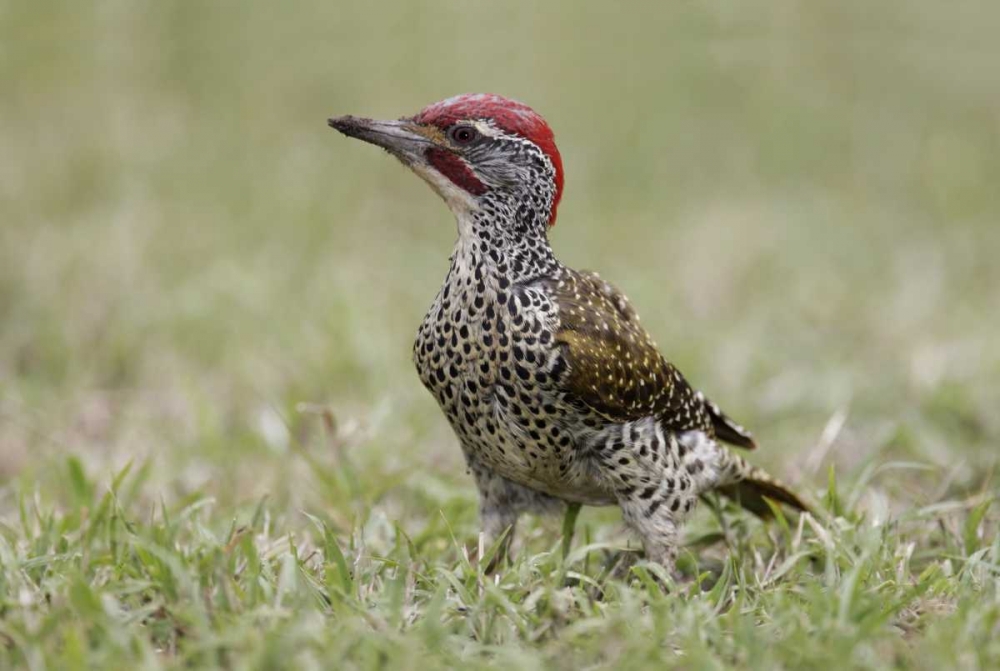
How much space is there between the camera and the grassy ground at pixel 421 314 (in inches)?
132

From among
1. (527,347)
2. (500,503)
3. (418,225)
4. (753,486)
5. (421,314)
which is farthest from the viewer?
(418,225)

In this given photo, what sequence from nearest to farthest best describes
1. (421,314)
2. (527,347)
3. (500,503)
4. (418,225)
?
(527,347), (500,503), (421,314), (418,225)

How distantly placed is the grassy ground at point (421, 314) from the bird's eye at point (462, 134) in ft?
3.89

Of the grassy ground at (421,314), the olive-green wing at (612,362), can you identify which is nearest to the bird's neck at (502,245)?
the olive-green wing at (612,362)

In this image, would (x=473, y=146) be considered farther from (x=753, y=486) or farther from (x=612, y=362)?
(x=753, y=486)

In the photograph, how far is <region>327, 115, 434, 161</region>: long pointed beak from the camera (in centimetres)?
387

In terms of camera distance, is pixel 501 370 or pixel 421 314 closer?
pixel 501 370

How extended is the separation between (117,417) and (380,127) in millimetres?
2565

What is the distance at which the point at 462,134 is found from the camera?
3.90 m

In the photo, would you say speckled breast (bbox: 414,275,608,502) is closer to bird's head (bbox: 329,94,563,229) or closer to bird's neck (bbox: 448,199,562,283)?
bird's neck (bbox: 448,199,562,283)

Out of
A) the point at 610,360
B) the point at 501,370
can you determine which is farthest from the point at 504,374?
the point at 610,360

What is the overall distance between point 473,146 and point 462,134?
2.0 inches

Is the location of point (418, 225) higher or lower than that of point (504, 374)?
lower

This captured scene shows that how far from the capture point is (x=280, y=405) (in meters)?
5.93
